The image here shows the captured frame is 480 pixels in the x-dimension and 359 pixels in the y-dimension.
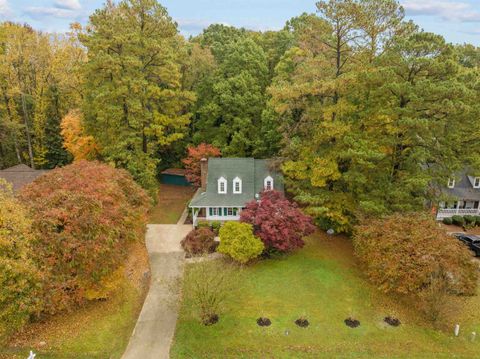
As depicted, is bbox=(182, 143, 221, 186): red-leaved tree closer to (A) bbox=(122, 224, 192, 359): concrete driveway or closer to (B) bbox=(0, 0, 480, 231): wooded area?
(B) bbox=(0, 0, 480, 231): wooded area

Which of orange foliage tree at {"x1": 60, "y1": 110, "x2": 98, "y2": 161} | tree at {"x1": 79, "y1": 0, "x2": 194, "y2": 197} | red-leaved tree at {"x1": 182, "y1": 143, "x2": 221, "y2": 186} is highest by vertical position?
tree at {"x1": 79, "y1": 0, "x2": 194, "y2": 197}

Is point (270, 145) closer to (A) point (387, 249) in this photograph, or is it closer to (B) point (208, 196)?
(B) point (208, 196)

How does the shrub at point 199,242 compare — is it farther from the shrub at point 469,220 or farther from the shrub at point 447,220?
the shrub at point 469,220

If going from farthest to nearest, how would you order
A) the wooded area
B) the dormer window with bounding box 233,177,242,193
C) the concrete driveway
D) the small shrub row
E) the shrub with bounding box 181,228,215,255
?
the small shrub row → the dormer window with bounding box 233,177,242,193 → the shrub with bounding box 181,228,215,255 → the wooded area → the concrete driveway

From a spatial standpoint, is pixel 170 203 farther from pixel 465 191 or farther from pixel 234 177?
pixel 465 191

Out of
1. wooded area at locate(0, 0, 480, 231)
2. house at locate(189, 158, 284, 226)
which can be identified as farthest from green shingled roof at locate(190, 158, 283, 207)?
wooded area at locate(0, 0, 480, 231)

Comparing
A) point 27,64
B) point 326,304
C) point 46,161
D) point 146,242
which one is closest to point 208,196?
point 146,242
